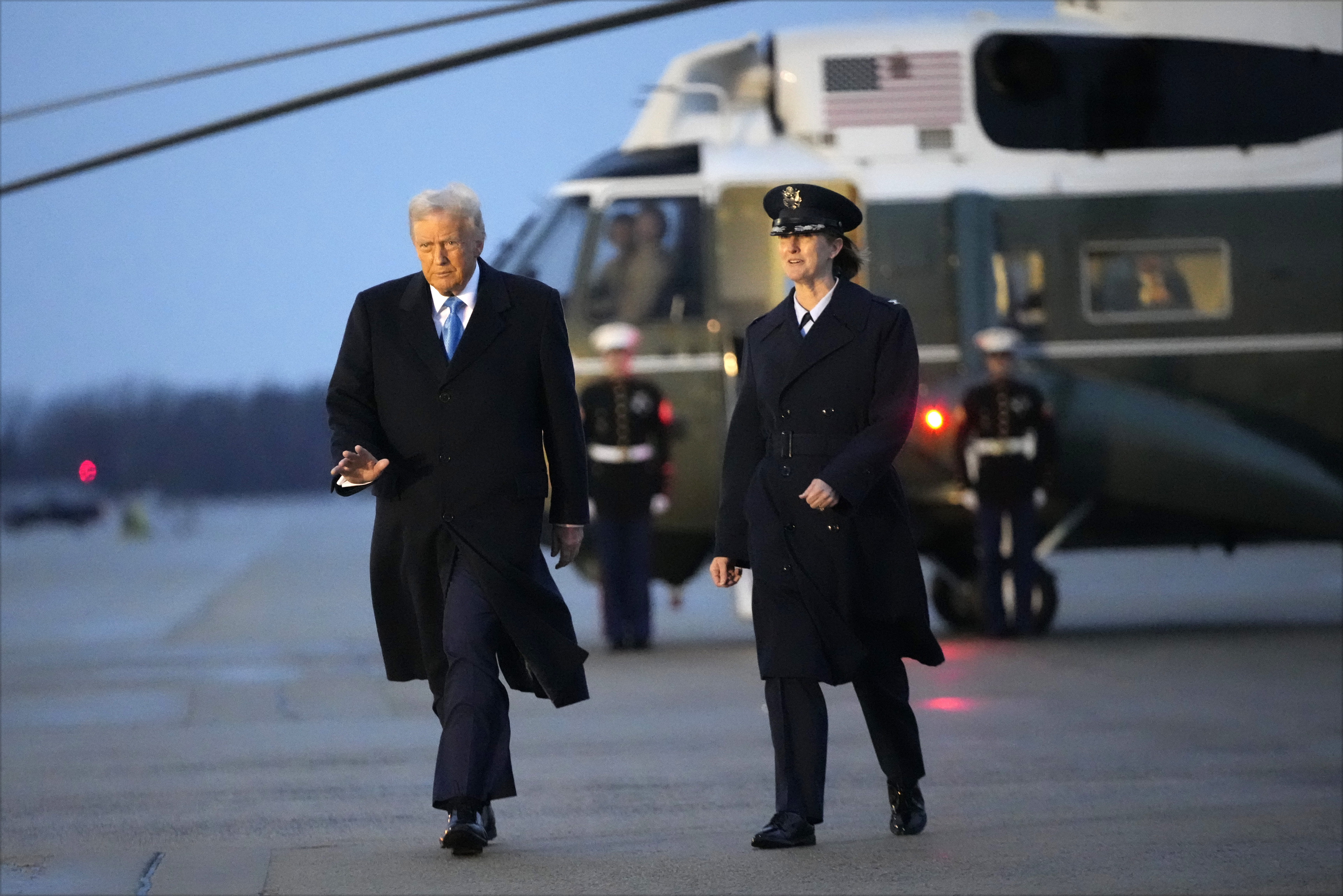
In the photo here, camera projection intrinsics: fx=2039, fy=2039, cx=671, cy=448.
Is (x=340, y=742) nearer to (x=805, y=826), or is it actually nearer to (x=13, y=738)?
(x=13, y=738)

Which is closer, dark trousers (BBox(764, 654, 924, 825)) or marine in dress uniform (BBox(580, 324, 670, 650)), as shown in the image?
dark trousers (BBox(764, 654, 924, 825))

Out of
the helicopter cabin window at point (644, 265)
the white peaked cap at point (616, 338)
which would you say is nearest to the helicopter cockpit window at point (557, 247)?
the helicopter cabin window at point (644, 265)

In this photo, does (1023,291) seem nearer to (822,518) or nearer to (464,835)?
(822,518)

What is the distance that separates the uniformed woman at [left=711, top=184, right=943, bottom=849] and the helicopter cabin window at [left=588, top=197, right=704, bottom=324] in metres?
7.23

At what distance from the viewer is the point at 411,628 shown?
6031 mm

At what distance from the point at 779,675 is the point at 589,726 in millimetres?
3391

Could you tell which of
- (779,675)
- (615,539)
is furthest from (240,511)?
(779,675)

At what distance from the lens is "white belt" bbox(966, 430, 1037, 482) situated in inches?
502

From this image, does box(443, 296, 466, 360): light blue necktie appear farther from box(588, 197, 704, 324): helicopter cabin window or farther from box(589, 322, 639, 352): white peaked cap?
box(588, 197, 704, 324): helicopter cabin window

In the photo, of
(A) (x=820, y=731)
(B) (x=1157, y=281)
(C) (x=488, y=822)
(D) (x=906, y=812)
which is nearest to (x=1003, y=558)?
(B) (x=1157, y=281)

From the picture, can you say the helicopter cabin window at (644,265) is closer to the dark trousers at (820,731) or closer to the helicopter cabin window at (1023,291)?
the helicopter cabin window at (1023,291)

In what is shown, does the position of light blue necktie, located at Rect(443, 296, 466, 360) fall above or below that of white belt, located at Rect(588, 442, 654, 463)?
above

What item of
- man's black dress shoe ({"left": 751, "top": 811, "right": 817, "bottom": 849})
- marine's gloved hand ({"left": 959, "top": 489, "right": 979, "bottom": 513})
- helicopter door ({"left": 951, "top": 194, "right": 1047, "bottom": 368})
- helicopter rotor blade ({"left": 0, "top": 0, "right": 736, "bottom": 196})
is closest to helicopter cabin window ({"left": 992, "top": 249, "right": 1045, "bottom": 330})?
helicopter door ({"left": 951, "top": 194, "right": 1047, "bottom": 368})

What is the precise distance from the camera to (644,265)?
1333cm
